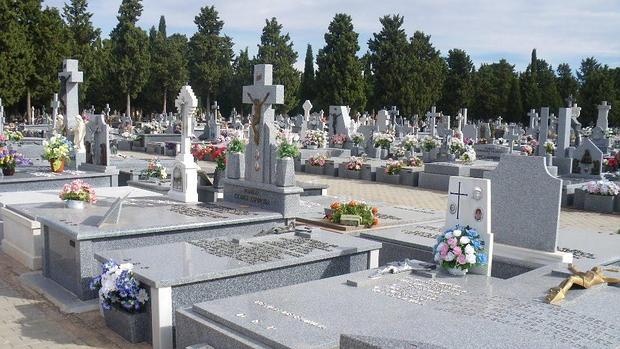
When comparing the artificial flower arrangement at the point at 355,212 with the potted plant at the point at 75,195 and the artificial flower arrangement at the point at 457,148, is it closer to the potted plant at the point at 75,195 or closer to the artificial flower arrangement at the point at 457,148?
the potted plant at the point at 75,195

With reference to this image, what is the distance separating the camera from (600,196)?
50.2 ft

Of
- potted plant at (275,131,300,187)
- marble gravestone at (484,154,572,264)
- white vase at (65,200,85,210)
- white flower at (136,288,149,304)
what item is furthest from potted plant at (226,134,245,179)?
marble gravestone at (484,154,572,264)

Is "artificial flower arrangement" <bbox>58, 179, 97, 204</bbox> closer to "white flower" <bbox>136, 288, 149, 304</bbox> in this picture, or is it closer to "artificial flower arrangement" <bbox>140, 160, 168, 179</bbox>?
"white flower" <bbox>136, 288, 149, 304</bbox>

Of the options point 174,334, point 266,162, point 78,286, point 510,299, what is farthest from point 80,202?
point 510,299

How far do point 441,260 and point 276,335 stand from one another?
2.44 m

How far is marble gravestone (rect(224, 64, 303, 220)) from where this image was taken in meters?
9.66

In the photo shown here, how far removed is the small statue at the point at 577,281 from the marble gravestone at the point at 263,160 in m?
4.75

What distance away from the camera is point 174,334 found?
6082 mm

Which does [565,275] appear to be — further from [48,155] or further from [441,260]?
[48,155]

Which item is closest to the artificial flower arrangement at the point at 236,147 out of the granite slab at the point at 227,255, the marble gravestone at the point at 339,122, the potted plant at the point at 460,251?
the granite slab at the point at 227,255

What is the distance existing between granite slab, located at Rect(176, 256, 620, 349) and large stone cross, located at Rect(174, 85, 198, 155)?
18.1ft

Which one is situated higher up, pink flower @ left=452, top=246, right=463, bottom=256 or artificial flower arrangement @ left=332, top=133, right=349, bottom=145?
artificial flower arrangement @ left=332, top=133, right=349, bottom=145

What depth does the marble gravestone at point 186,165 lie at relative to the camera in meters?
10.6

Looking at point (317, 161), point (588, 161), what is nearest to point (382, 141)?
point (317, 161)
